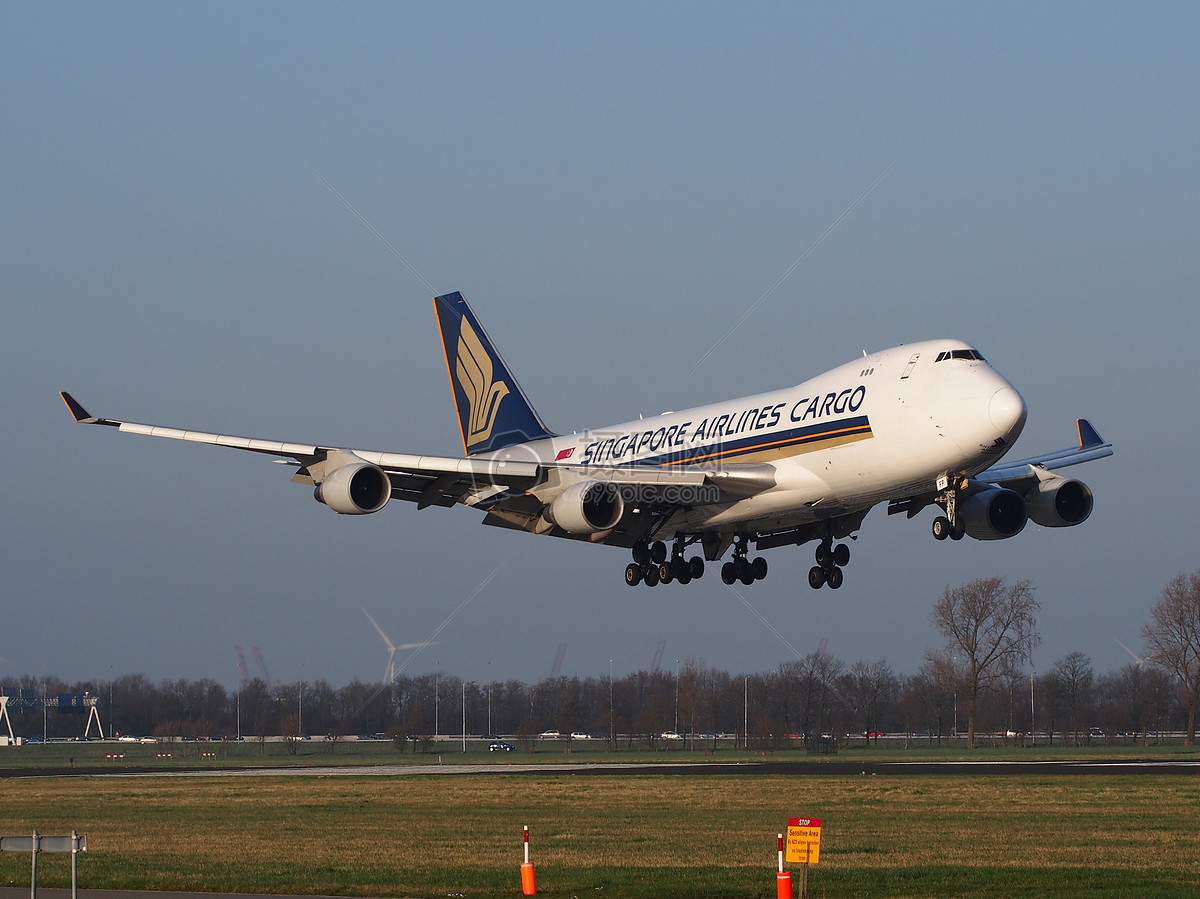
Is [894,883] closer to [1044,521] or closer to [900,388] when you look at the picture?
[900,388]

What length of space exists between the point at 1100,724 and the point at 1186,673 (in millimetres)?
15333

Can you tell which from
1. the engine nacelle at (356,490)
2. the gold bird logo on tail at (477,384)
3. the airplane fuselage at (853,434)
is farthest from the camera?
the gold bird logo on tail at (477,384)

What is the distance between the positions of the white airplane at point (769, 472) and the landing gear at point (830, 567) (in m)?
0.05

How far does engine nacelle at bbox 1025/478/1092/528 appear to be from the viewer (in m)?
44.2

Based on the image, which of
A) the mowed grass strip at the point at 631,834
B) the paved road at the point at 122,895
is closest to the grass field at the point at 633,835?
the mowed grass strip at the point at 631,834

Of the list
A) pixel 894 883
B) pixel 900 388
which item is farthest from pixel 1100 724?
pixel 894 883

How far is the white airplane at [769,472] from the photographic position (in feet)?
121

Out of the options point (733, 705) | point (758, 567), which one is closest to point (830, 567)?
point (758, 567)

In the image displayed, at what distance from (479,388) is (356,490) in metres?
17.8

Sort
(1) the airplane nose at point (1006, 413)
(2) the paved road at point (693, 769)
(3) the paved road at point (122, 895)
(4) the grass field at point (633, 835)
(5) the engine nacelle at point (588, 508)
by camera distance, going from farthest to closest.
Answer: (2) the paved road at point (693, 769), (5) the engine nacelle at point (588, 508), (1) the airplane nose at point (1006, 413), (4) the grass field at point (633, 835), (3) the paved road at point (122, 895)

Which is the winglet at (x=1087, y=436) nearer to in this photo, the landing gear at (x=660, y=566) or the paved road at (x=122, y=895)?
the landing gear at (x=660, y=566)

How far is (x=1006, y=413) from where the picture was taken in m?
35.2

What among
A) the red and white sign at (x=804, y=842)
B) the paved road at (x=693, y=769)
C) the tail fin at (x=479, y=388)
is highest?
the tail fin at (x=479, y=388)

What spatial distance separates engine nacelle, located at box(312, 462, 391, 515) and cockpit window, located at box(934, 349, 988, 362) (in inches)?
647
